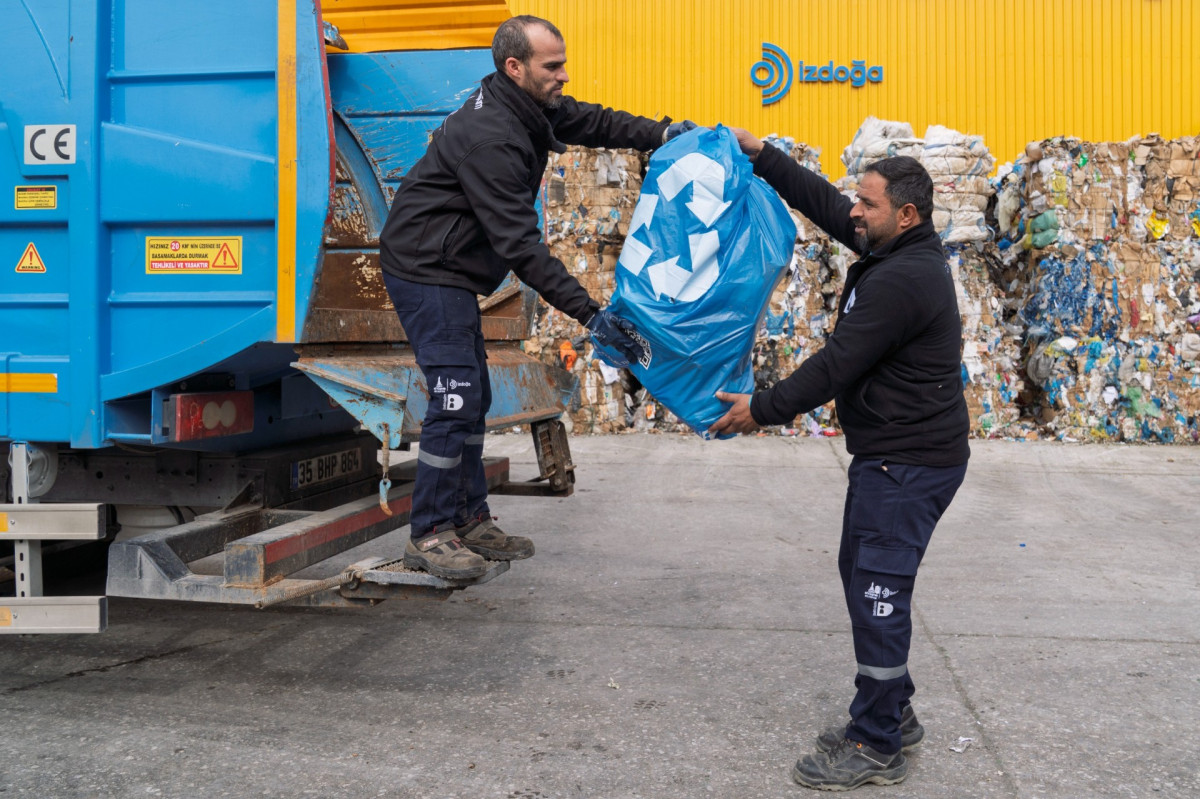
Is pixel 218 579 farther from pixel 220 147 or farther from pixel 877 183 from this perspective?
pixel 877 183

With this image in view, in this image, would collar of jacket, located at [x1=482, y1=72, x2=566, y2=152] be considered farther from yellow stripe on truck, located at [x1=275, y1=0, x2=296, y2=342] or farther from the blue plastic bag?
yellow stripe on truck, located at [x1=275, y1=0, x2=296, y2=342]

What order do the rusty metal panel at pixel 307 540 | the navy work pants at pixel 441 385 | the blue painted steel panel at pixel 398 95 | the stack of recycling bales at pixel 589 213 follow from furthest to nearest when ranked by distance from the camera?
the stack of recycling bales at pixel 589 213, the blue painted steel panel at pixel 398 95, the navy work pants at pixel 441 385, the rusty metal panel at pixel 307 540

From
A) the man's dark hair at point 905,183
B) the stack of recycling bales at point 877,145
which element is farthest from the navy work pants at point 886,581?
the stack of recycling bales at point 877,145

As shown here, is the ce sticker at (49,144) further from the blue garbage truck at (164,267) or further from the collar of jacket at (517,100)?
the collar of jacket at (517,100)

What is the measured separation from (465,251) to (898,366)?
1396 mm

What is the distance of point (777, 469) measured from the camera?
7898 millimetres

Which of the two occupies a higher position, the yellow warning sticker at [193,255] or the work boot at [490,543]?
the yellow warning sticker at [193,255]

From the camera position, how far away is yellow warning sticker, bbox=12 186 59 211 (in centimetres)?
330

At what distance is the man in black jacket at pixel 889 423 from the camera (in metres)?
2.83

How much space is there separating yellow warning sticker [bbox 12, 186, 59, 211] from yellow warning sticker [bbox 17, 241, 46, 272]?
122 millimetres

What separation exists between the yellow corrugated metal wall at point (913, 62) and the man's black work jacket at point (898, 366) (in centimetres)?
1257

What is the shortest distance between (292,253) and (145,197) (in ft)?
1.78

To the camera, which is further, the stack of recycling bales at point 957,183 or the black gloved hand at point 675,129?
the stack of recycling bales at point 957,183

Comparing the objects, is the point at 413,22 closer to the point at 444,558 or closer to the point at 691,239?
the point at 691,239
